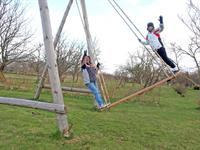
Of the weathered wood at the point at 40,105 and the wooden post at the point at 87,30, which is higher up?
the wooden post at the point at 87,30

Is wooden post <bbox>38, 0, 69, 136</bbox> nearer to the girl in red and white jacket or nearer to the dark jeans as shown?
the girl in red and white jacket

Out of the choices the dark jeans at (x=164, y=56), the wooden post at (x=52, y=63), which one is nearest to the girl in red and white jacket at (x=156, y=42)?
the dark jeans at (x=164, y=56)

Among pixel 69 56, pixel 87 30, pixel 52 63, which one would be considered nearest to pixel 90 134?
pixel 52 63

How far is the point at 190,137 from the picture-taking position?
30.9 feet

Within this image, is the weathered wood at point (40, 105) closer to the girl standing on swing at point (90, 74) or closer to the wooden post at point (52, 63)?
the wooden post at point (52, 63)

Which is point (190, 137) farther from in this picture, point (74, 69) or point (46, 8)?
point (74, 69)

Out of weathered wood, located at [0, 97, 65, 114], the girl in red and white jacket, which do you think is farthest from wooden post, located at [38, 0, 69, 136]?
the girl in red and white jacket

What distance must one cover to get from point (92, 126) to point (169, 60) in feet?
8.95

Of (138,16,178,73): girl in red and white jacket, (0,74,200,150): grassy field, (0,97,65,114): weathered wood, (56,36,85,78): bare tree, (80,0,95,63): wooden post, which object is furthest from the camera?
(56,36,85,78): bare tree

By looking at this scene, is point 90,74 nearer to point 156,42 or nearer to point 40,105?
point 156,42

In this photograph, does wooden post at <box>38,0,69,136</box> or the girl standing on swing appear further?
the girl standing on swing

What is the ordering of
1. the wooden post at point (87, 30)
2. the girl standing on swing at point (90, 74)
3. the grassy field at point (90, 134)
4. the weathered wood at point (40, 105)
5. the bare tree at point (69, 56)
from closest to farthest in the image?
the grassy field at point (90, 134) → the weathered wood at point (40, 105) → the girl standing on swing at point (90, 74) → the wooden post at point (87, 30) → the bare tree at point (69, 56)

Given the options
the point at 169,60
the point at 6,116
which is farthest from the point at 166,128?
the point at 6,116

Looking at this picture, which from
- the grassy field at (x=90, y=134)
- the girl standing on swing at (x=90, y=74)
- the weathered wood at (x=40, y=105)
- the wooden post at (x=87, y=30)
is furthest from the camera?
the wooden post at (x=87, y=30)
